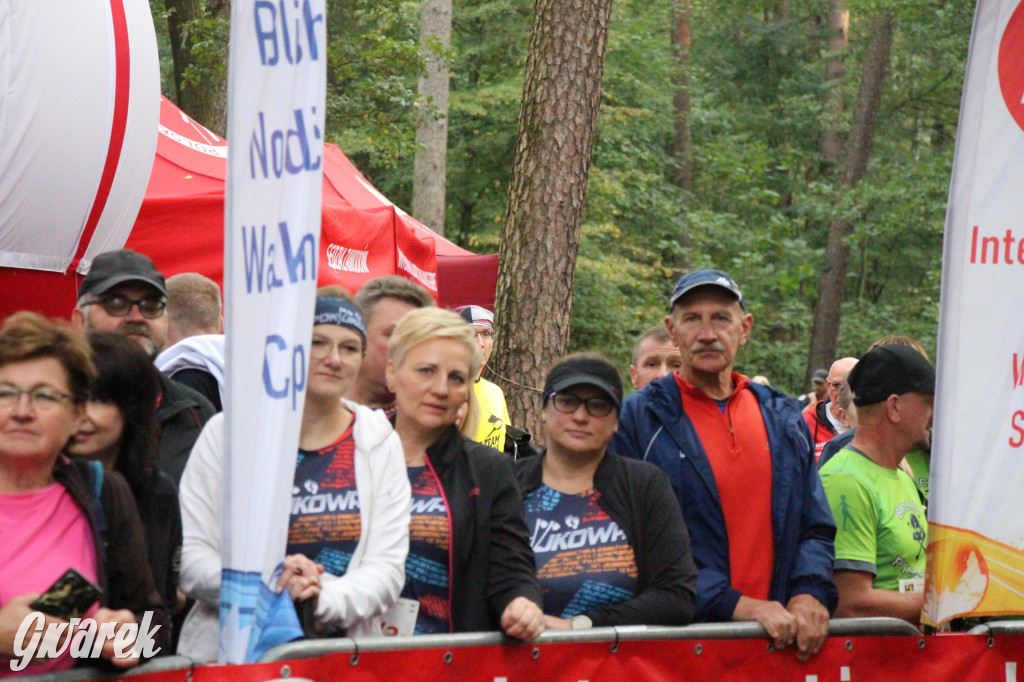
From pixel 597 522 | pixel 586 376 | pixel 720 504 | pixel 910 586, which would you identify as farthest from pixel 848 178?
pixel 597 522

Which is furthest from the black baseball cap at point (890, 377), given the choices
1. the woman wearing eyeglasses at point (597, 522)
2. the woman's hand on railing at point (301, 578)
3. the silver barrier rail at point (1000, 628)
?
the woman's hand on railing at point (301, 578)

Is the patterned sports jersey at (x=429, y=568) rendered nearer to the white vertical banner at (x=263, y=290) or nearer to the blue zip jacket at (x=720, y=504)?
the white vertical banner at (x=263, y=290)

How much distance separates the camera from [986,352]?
4.11 metres

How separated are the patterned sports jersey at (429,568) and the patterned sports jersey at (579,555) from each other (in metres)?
0.32

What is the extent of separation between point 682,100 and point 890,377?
2291 cm

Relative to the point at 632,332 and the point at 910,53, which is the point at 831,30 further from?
the point at 632,332

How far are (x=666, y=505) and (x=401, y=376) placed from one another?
36.0 inches

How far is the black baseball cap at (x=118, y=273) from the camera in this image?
4.33 metres

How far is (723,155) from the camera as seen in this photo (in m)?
24.5

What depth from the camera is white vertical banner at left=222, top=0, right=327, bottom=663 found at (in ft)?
9.86

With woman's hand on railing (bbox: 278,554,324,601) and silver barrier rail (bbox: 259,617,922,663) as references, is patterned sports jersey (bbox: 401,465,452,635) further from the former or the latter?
woman's hand on railing (bbox: 278,554,324,601)

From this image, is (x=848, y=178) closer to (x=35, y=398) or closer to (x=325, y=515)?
(x=325, y=515)

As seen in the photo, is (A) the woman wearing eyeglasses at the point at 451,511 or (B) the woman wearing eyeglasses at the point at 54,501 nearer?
(B) the woman wearing eyeglasses at the point at 54,501

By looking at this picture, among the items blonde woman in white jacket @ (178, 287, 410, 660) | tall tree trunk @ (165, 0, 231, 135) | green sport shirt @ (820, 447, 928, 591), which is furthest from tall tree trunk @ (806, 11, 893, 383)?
blonde woman in white jacket @ (178, 287, 410, 660)
